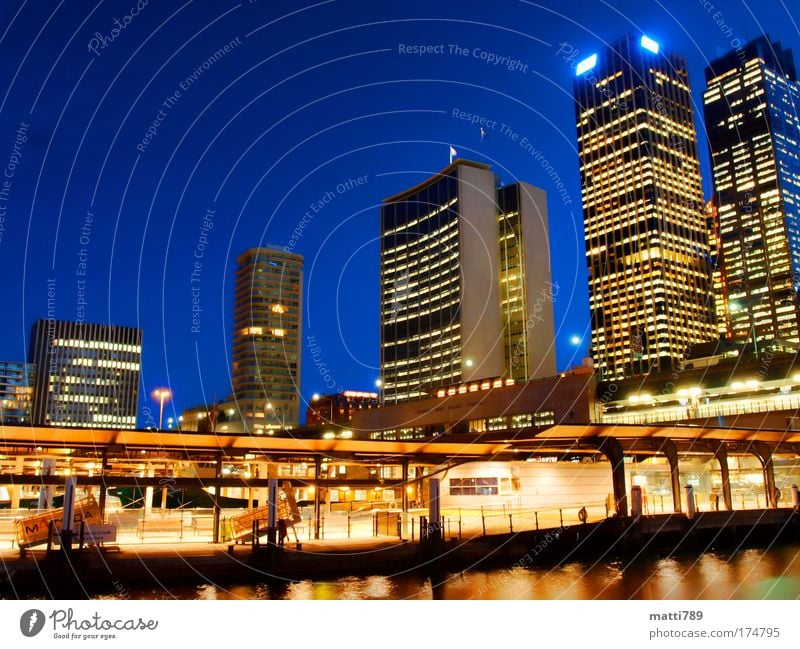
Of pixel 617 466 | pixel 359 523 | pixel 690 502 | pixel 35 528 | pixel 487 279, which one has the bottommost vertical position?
pixel 359 523

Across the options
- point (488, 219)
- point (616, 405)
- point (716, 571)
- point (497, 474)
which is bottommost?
point (716, 571)

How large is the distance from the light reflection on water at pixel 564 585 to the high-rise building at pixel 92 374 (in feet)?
442

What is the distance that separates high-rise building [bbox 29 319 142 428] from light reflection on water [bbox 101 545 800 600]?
13459 cm

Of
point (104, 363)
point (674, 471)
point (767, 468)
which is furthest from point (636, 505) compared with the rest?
point (104, 363)

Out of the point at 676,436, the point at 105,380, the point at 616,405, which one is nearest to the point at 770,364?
the point at 616,405

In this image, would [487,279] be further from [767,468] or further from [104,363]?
[767,468]

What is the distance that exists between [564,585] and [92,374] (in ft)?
492

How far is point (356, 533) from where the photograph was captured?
3136 centimetres

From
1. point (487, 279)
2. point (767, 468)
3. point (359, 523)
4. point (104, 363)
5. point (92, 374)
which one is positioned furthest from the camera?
point (487, 279)

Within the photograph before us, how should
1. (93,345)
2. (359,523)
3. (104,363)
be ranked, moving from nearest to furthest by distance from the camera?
(359,523) < (93,345) < (104,363)

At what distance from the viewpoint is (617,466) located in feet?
115
